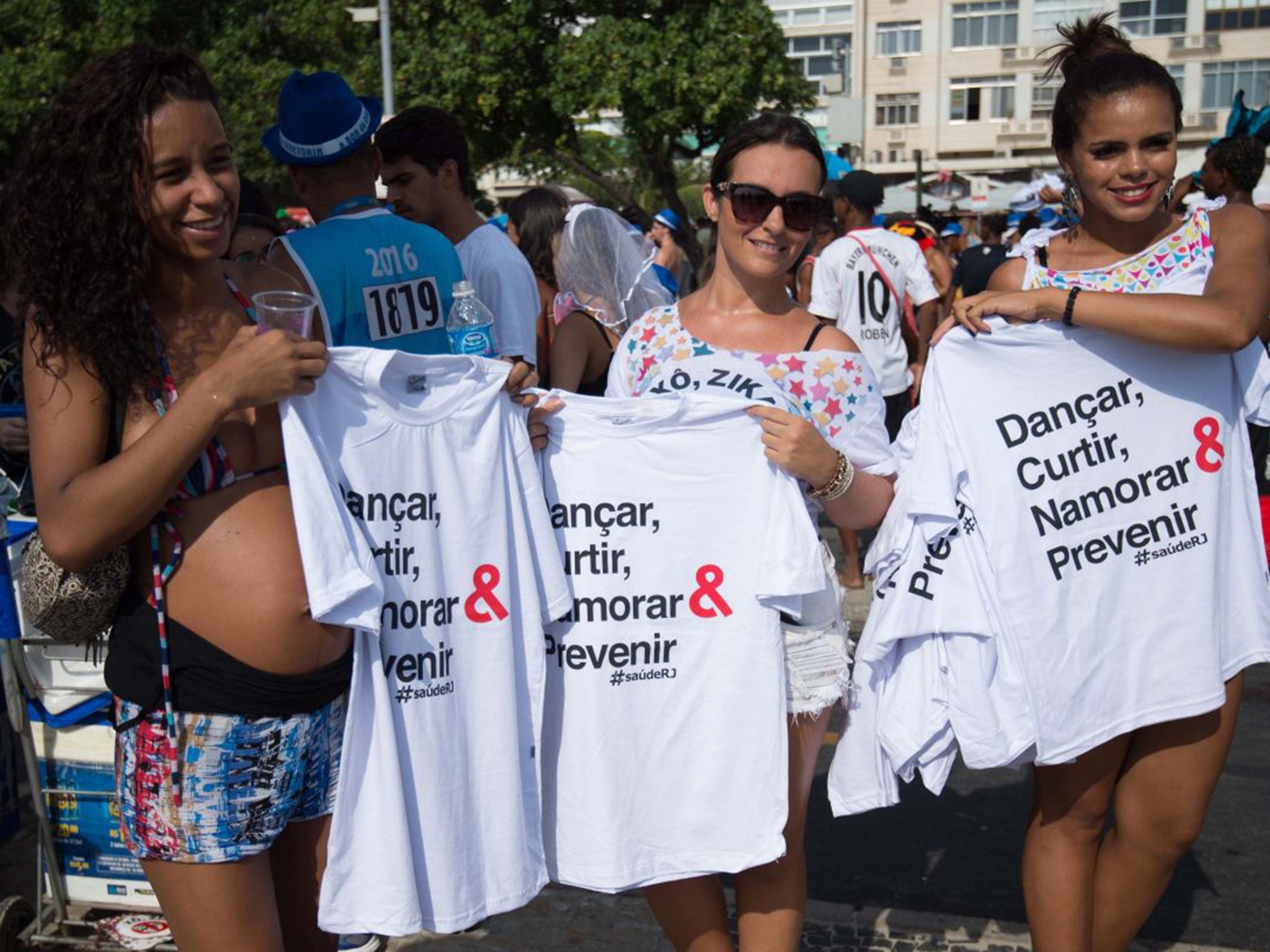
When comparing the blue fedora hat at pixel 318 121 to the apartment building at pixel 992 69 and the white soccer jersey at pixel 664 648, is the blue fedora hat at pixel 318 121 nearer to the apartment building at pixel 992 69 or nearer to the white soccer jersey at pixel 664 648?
the white soccer jersey at pixel 664 648

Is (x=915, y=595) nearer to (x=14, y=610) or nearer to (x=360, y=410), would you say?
(x=360, y=410)

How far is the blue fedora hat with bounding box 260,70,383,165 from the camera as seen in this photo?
3.33 meters

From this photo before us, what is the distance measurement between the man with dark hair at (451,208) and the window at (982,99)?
184 feet

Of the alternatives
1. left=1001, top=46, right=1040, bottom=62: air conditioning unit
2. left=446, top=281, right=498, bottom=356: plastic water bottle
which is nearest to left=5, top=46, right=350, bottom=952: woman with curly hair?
left=446, top=281, right=498, bottom=356: plastic water bottle

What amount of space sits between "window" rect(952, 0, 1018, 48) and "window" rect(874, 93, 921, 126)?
2.92 metres

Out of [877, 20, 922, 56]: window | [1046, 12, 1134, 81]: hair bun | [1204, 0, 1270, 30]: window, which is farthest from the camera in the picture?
[877, 20, 922, 56]: window

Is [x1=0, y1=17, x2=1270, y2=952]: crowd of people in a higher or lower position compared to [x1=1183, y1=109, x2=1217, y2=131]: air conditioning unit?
lower

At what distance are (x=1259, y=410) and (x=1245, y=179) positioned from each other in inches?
167

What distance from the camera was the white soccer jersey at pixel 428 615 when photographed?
240cm

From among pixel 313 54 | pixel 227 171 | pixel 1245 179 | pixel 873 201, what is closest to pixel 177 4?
pixel 313 54

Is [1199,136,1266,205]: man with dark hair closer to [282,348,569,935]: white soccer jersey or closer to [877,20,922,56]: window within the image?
[282,348,569,935]: white soccer jersey

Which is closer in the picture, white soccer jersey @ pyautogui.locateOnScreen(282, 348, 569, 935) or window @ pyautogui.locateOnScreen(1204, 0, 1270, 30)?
white soccer jersey @ pyautogui.locateOnScreen(282, 348, 569, 935)

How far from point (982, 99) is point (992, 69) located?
4.15ft

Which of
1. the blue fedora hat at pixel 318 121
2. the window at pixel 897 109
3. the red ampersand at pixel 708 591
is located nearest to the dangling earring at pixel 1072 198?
the red ampersand at pixel 708 591
